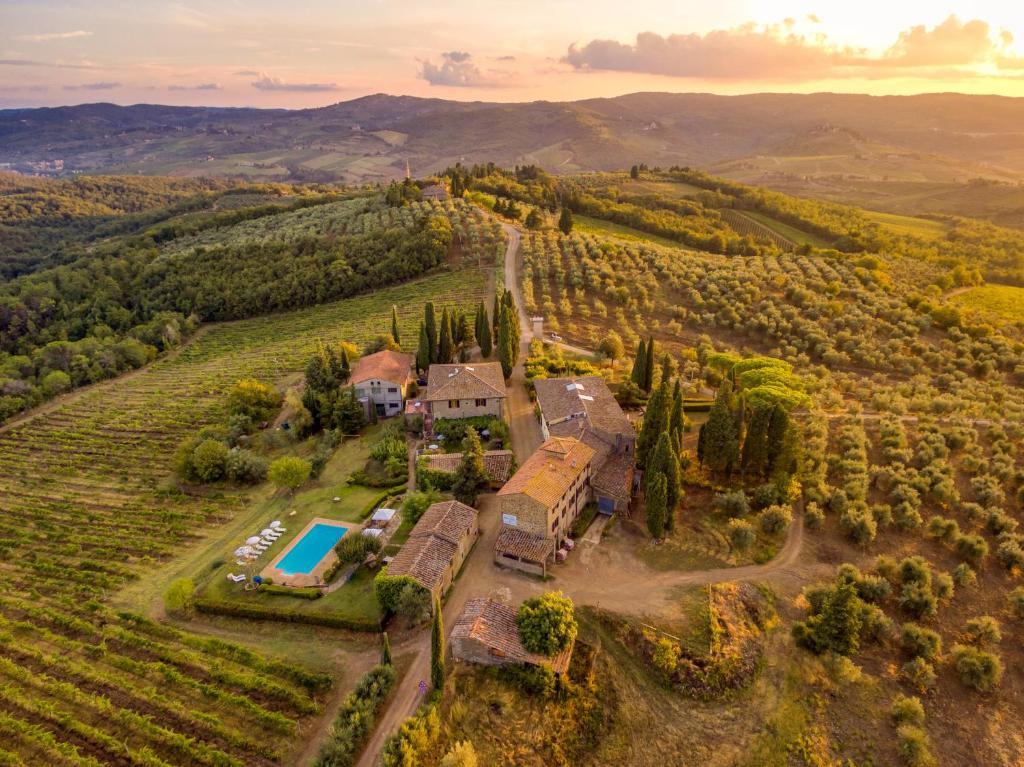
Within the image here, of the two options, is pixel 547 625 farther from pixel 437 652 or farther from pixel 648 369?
A: pixel 648 369

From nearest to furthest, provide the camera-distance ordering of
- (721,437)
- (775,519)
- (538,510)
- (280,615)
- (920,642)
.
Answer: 1. (920,642)
2. (280,615)
3. (538,510)
4. (775,519)
5. (721,437)

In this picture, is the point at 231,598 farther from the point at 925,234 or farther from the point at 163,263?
the point at 925,234

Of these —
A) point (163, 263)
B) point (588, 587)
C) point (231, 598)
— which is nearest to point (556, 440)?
point (588, 587)

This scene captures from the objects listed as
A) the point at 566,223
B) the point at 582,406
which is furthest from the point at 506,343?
the point at 566,223

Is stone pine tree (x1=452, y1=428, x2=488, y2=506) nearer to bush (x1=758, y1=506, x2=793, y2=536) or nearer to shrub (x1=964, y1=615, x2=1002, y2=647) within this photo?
bush (x1=758, y1=506, x2=793, y2=536)

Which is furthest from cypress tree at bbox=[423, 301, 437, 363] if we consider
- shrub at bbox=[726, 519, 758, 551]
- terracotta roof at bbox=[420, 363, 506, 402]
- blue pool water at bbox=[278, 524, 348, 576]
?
shrub at bbox=[726, 519, 758, 551]

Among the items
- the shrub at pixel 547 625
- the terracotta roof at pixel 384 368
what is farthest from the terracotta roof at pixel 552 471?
the terracotta roof at pixel 384 368

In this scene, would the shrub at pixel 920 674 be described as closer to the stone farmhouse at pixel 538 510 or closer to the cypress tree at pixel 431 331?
the stone farmhouse at pixel 538 510
